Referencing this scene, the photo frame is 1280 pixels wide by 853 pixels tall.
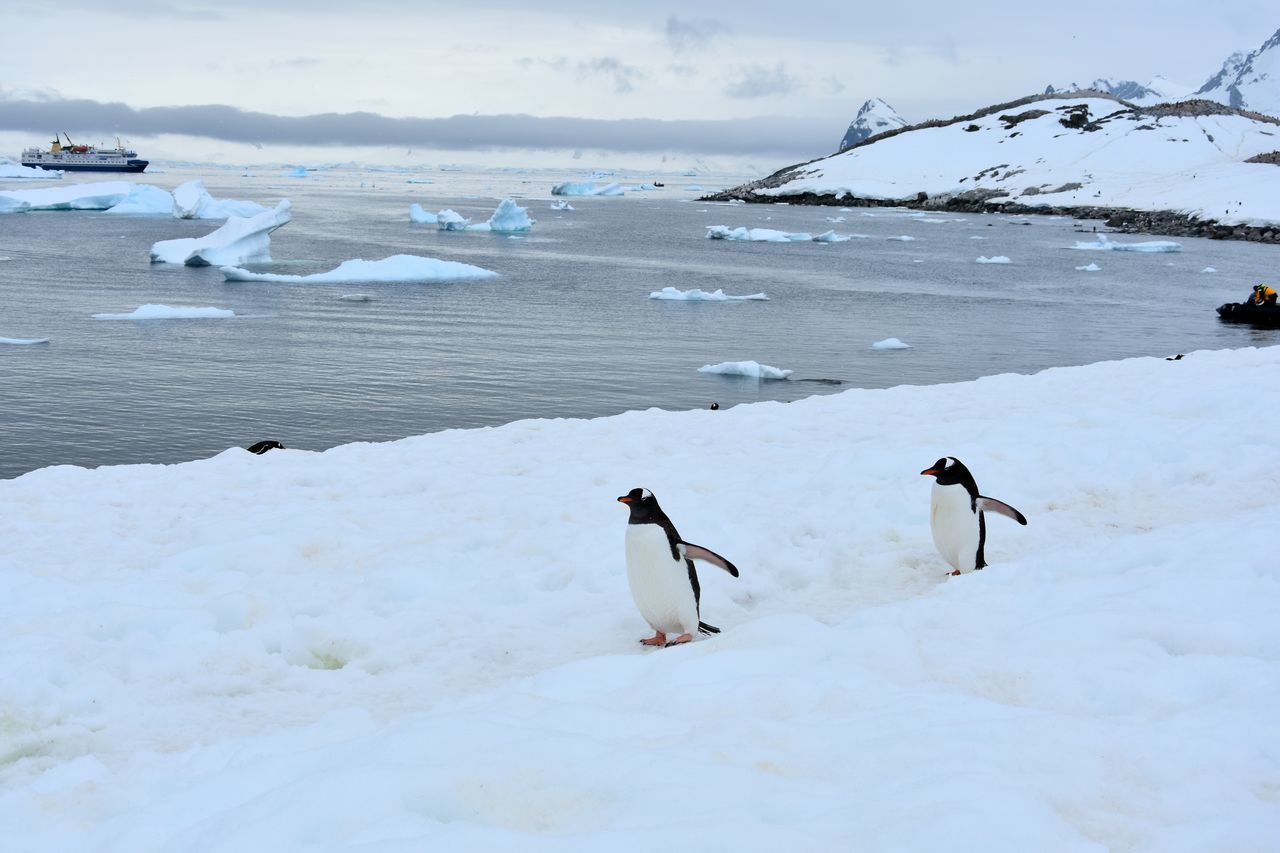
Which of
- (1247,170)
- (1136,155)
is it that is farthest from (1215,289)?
(1136,155)

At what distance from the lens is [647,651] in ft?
21.9

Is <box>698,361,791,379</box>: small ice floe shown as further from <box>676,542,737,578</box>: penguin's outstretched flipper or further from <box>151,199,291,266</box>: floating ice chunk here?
<box>151,199,291,266</box>: floating ice chunk

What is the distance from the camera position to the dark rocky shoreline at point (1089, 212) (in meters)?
75.5

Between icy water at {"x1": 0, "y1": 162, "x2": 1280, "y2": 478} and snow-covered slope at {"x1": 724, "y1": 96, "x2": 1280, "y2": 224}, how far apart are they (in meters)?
31.6

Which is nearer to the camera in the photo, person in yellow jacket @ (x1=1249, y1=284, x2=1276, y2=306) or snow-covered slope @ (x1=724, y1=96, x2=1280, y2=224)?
person in yellow jacket @ (x1=1249, y1=284, x2=1276, y2=306)

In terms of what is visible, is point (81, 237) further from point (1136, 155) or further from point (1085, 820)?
point (1136, 155)

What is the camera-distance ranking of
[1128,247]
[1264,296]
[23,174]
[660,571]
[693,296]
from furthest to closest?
[23,174] → [1128,247] → [693,296] → [1264,296] → [660,571]

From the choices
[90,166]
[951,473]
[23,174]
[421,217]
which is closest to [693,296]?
[951,473]

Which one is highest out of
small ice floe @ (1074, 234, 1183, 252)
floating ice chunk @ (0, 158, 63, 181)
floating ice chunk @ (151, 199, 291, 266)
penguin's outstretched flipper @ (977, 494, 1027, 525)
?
floating ice chunk @ (0, 158, 63, 181)

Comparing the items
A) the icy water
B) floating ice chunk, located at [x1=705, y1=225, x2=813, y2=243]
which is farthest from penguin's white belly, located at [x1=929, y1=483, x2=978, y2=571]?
floating ice chunk, located at [x1=705, y1=225, x2=813, y2=243]

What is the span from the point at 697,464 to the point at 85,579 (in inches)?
223

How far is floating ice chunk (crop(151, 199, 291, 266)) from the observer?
141ft

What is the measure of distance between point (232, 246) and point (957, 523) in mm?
41443

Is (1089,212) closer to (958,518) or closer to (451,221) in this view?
(451,221)
